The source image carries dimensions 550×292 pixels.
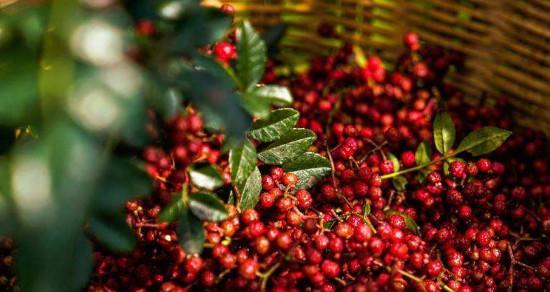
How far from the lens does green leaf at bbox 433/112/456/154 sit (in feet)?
3.76

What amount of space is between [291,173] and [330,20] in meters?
0.73

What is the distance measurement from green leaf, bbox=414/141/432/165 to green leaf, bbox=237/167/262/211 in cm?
41

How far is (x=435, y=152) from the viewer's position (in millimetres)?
1222

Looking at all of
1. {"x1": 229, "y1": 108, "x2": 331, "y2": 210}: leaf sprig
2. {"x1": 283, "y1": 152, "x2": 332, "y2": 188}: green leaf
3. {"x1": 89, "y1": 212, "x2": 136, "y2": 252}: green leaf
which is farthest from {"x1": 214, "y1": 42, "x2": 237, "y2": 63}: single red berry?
{"x1": 89, "y1": 212, "x2": 136, "y2": 252}: green leaf

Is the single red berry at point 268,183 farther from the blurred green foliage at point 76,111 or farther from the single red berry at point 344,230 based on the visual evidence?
the blurred green foliage at point 76,111

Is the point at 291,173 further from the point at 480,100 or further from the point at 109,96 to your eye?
the point at 480,100

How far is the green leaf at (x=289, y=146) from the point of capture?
0.98m

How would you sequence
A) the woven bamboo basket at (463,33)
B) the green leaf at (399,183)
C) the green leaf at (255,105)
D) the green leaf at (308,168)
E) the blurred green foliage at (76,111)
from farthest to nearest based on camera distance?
the woven bamboo basket at (463,33) → the green leaf at (399,183) → the green leaf at (308,168) → the green leaf at (255,105) → the blurred green foliage at (76,111)

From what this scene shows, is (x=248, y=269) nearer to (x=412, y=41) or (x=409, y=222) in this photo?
(x=409, y=222)

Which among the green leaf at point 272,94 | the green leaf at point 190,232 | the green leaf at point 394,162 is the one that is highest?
the green leaf at point 272,94

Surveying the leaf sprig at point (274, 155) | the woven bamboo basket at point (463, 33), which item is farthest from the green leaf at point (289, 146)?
the woven bamboo basket at point (463, 33)

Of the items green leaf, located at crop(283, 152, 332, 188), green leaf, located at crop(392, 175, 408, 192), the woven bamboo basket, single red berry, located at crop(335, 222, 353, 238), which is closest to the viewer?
single red berry, located at crop(335, 222, 353, 238)

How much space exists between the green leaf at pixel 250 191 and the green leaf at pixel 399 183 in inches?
14.2

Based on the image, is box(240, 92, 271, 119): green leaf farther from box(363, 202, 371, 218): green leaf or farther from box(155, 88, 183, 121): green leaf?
box(363, 202, 371, 218): green leaf
